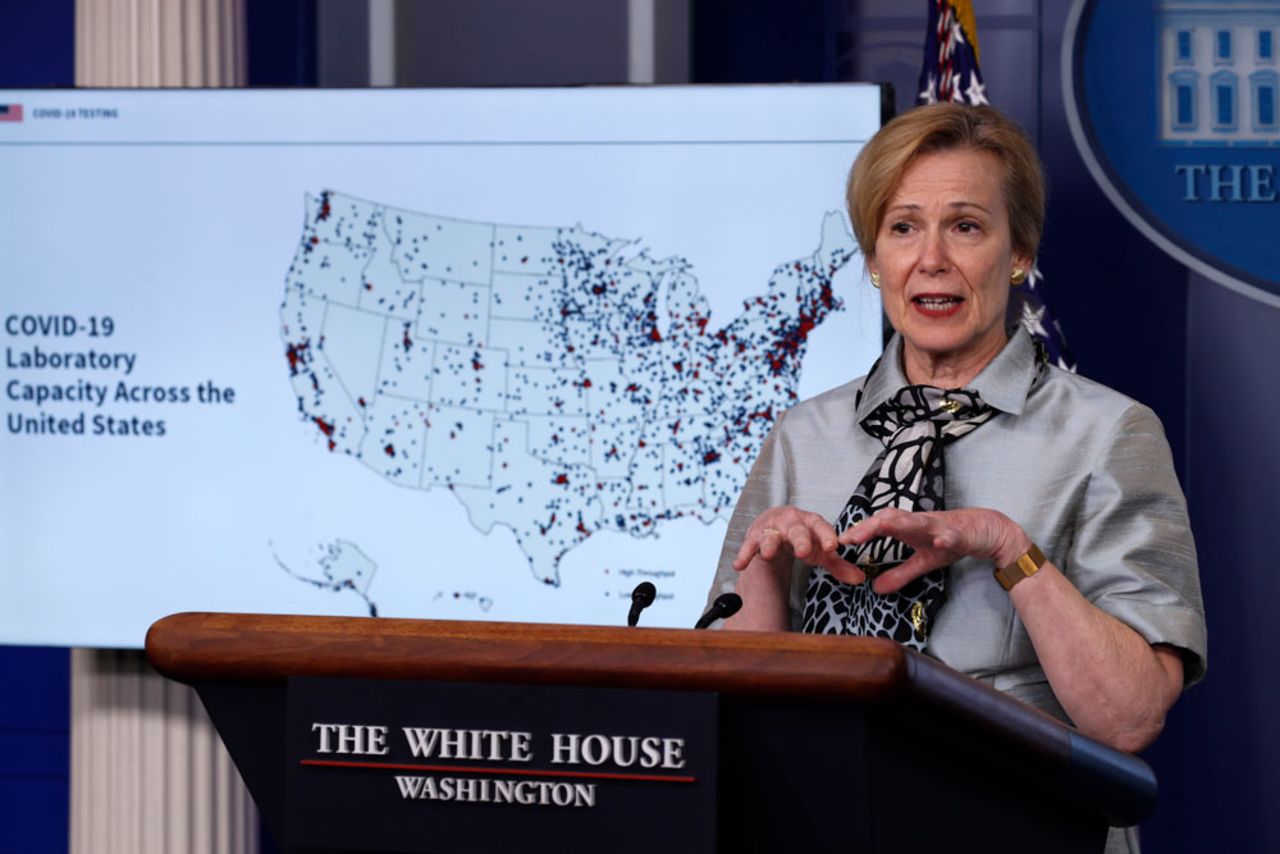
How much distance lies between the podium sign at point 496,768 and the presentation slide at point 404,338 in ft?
6.48

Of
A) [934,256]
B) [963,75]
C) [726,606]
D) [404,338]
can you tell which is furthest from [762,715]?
[404,338]

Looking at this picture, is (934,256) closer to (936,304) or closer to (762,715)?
(936,304)

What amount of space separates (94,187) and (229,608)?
0.92 meters

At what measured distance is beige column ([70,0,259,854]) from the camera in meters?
3.17

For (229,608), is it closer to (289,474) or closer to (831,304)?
(289,474)

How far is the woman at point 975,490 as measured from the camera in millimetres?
1383

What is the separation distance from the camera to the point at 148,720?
10.6ft

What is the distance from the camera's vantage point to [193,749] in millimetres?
3256

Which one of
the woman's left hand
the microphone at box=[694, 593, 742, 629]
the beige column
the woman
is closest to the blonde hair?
the woman

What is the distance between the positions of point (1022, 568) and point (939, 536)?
11 centimetres

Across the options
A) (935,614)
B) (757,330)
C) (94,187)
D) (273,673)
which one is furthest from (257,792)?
(94,187)

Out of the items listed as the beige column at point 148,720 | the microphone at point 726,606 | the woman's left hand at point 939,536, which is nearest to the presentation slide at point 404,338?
the beige column at point 148,720

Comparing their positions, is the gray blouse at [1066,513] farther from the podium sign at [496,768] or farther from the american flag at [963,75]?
the american flag at [963,75]

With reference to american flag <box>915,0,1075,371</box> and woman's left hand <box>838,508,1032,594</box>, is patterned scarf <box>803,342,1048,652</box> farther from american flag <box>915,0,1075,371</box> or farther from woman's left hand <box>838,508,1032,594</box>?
american flag <box>915,0,1075,371</box>
